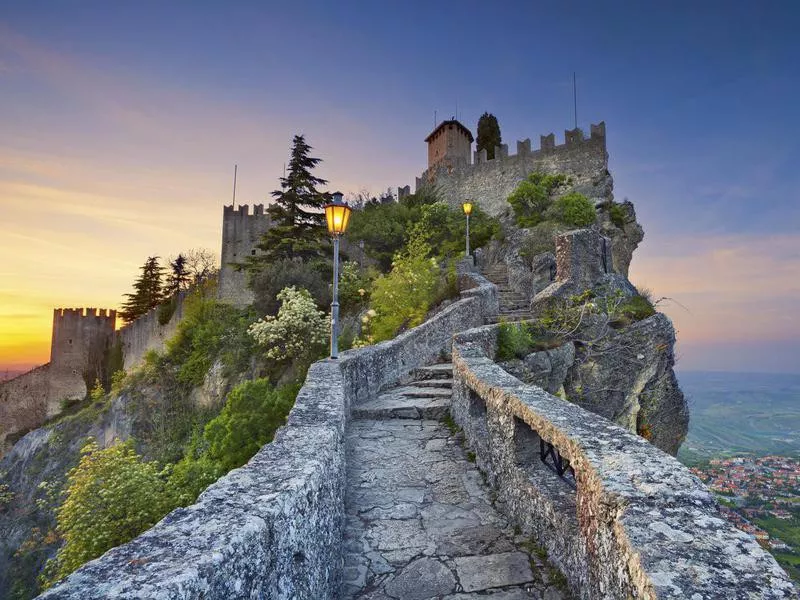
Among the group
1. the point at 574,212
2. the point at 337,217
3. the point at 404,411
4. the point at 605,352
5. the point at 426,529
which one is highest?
the point at 574,212

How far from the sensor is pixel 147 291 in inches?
1516

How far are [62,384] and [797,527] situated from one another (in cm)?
4346

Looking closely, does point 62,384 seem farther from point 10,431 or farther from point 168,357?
point 168,357

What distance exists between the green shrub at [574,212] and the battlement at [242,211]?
21295mm

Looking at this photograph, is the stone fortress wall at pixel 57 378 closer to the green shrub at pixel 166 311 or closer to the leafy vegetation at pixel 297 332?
the green shrub at pixel 166 311

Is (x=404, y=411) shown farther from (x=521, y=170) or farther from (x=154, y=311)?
(x=521, y=170)

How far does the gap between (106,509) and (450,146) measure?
35757 millimetres

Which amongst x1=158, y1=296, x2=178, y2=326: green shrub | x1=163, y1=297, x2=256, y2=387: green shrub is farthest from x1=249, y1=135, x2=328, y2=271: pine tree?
x1=158, y1=296, x2=178, y2=326: green shrub

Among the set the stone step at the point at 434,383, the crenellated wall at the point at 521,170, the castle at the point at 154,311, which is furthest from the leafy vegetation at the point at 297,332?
the crenellated wall at the point at 521,170

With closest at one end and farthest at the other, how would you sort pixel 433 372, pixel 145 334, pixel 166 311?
pixel 433 372 < pixel 166 311 < pixel 145 334

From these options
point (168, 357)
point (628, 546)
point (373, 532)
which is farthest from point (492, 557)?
point (168, 357)

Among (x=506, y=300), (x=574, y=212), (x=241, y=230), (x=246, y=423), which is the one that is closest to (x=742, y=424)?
(x=574, y=212)

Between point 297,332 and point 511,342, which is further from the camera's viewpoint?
point 297,332

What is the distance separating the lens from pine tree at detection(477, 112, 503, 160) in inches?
1522
